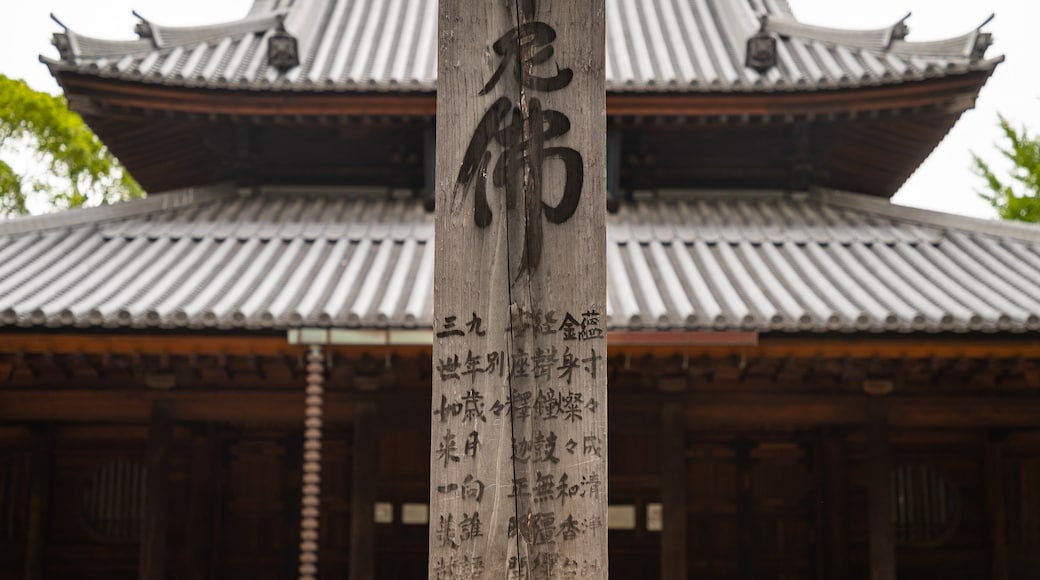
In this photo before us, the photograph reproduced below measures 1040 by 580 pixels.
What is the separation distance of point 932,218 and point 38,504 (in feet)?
27.6

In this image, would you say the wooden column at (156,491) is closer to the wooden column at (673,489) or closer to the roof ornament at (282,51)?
the roof ornament at (282,51)

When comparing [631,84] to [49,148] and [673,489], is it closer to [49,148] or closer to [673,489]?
[673,489]

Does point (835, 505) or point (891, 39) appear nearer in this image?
point (835, 505)

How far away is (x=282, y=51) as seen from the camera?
10250 millimetres

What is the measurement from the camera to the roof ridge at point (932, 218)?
945cm

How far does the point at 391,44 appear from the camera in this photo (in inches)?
442

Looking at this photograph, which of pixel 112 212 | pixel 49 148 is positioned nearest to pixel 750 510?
pixel 112 212

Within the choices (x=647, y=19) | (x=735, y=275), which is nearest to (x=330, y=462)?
(x=735, y=275)

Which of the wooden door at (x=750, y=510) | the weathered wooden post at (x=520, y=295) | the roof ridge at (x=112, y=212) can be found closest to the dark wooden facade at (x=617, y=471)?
the wooden door at (x=750, y=510)

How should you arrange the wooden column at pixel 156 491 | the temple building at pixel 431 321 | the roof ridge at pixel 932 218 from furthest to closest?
the roof ridge at pixel 932 218, the wooden column at pixel 156 491, the temple building at pixel 431 321

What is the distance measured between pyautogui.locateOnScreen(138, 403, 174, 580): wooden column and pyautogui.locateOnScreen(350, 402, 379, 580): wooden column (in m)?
1.50

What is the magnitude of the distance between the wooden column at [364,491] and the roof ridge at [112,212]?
10.6ft

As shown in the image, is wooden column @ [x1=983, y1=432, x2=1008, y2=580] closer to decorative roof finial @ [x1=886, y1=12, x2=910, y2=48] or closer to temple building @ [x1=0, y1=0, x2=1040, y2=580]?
temple building @ [x1=0, y1=0, x2=1040, y2=580]

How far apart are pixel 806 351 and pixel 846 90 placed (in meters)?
3.27
